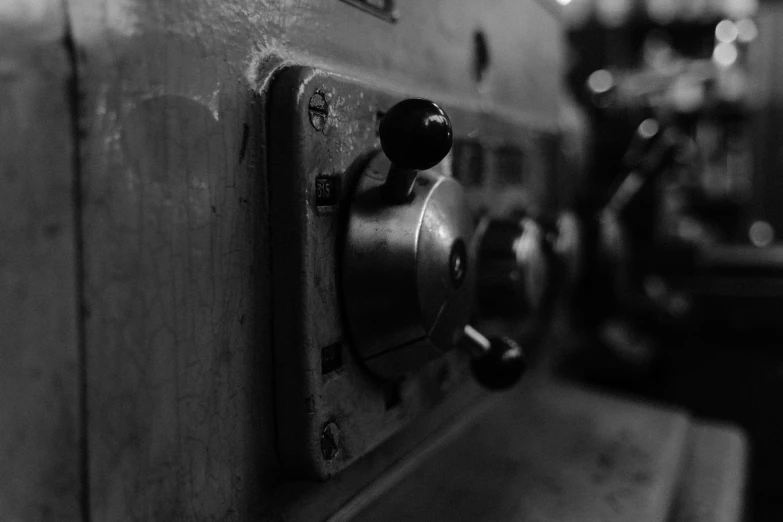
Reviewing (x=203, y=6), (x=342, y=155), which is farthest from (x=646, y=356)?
(x=203, y=6)

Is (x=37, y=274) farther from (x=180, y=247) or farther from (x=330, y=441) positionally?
(x=330, y=441)

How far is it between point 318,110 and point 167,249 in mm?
129

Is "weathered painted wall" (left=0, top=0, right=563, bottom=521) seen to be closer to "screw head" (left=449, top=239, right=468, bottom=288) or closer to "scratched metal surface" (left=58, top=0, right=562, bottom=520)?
"scratched metal surface" (left=58, top=0, right=562, bottom=520)

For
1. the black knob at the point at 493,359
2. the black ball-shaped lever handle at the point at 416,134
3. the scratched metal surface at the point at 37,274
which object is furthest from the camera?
the black knob at the point at 493,359

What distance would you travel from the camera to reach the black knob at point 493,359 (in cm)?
50

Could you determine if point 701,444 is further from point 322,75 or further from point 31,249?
point 31,249

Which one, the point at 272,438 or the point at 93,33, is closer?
the point at 93,33

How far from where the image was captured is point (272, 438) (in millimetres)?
395

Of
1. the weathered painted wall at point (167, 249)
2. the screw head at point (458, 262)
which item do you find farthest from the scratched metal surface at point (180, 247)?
the screw head at point (458, 262)

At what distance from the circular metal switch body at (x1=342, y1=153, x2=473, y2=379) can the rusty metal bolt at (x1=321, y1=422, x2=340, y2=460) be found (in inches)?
1.9

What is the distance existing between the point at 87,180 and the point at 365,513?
362mm

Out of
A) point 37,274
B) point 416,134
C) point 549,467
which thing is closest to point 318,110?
point 416,134

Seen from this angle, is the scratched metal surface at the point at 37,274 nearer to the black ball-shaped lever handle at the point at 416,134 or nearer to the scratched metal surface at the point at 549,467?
the black ball-shaped lever handle at the point at 416,134

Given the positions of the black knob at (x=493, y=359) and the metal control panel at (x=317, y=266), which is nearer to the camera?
the metal control panel at (x=317, y=266)
